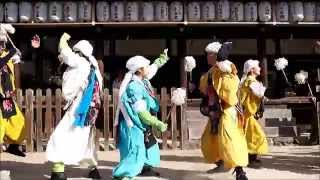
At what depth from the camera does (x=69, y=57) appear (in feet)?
23.4

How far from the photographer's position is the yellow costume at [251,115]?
28.0 feet

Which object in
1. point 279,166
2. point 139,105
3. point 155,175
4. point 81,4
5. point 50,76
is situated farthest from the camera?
point 50,76

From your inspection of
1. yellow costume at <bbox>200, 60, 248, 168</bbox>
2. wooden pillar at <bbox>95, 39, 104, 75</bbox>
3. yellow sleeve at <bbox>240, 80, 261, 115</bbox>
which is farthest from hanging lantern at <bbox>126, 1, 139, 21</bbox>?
yellow costume at <bbox>200, 60, 248, 168</bbox>

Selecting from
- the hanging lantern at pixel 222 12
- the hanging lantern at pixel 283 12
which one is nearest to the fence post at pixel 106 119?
the hanging lantern at pixel 222 12

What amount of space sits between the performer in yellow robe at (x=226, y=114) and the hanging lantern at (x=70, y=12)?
617 cm

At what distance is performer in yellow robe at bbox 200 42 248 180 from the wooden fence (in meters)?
3.41

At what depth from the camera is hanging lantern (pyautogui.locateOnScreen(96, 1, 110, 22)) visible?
13.0 meters

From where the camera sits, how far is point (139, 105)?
6836 mm

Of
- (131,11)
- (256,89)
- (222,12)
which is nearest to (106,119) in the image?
(131,11)

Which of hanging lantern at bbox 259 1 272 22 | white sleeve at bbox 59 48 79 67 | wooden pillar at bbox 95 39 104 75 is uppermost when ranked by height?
hanging lantern at bbox 259 1 272 22

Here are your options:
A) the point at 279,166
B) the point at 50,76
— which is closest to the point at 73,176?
the point at 279,166

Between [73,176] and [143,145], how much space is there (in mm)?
1366

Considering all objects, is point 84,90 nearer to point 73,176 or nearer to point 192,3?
point 73,176

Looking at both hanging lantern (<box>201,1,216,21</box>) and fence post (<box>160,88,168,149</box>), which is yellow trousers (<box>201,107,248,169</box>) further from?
hanging lantern (<box>201,1,216,21</box>)
